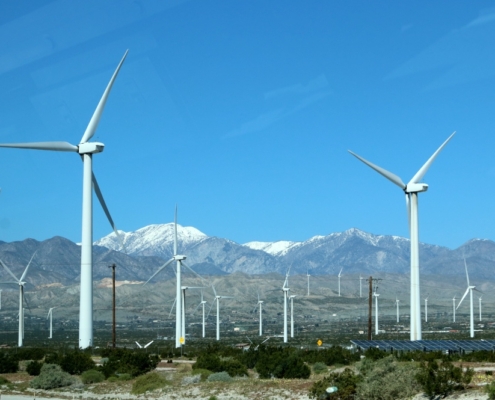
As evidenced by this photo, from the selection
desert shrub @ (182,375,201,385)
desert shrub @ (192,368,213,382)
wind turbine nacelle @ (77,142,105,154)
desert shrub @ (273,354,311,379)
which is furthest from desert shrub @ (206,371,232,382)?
wind turbine nacelle @ (77,142,105,154)

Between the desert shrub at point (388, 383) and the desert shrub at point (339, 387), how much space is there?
0.42m

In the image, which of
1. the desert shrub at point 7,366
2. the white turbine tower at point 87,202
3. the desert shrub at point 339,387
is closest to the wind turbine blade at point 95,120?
the white turbine tower at point 87,202

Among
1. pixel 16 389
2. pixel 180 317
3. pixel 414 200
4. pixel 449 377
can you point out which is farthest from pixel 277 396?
pixel 180 317

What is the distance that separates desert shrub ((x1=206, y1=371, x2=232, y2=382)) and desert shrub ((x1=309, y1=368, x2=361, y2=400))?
886cm

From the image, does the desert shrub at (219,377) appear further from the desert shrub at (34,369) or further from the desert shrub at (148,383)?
the desert shrub at (34,369)

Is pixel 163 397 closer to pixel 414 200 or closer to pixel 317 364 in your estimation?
pixel 317 364

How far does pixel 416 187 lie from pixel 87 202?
1075 inches

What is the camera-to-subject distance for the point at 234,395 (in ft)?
122

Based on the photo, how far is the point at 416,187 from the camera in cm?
6688

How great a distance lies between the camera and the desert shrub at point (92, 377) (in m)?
44.6

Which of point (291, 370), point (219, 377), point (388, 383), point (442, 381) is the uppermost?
point (442, 381)

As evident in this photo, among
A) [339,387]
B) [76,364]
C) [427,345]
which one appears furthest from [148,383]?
[427,345]

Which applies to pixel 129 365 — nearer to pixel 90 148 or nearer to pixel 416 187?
pixel 90 148

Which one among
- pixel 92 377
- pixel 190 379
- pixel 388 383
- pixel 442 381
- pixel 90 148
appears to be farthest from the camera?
pixel 90 148
